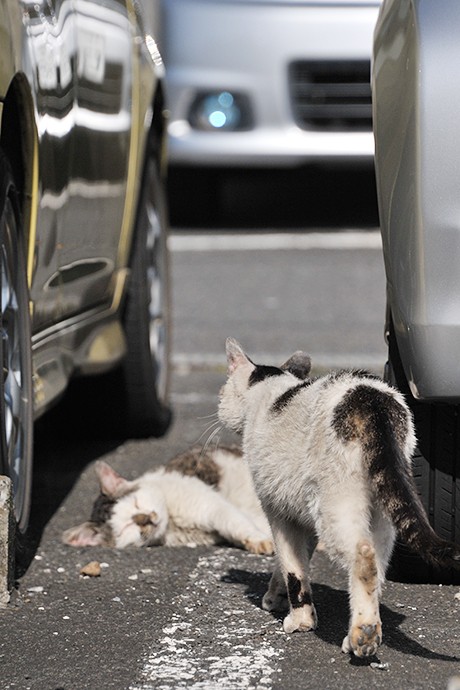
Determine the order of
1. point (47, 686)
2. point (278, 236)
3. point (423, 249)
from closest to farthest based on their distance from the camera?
1. point (47, 686)
2. point (423, 249)
3. point (278, 236)

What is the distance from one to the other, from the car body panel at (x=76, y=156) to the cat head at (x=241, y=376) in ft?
2.26

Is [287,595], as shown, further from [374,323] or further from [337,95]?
[337,95]

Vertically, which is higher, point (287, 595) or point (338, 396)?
point (338, 396)

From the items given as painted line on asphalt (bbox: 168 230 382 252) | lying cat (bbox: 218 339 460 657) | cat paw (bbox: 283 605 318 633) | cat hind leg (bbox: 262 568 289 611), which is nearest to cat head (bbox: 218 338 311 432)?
lying cat (bbox: 218 339 460 657)

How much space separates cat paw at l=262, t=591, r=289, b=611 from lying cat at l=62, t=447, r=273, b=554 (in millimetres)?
697

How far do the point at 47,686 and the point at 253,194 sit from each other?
10977 mm

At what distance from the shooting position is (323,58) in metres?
10.6

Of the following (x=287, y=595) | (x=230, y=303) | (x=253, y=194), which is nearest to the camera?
(x=287, y=595)

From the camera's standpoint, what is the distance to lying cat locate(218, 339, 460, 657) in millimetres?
3098

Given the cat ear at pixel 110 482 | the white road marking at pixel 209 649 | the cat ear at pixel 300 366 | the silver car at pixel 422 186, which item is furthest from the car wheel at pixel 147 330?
the silver car at pixel 422 186

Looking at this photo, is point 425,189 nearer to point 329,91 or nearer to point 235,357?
point 235,357

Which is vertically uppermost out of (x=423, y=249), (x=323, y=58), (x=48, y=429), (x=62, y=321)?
(x=323, y=58)

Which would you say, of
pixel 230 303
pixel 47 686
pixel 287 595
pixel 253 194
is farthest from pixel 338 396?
pixel 253 194

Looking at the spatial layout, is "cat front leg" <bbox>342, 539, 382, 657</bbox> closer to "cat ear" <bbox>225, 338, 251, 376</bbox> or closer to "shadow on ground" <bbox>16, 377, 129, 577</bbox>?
"cat ear" <bbox>225, 338, 251, 376</bbox>
